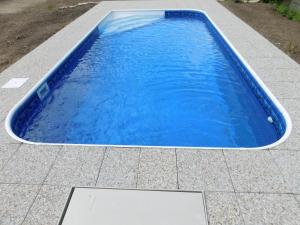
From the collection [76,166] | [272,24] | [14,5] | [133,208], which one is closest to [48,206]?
[76,166]

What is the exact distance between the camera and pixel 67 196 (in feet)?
12.3

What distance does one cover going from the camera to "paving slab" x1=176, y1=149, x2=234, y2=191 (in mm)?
3867

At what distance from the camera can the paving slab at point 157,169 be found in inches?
155

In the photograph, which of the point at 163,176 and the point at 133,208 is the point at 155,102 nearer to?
the point at 163,176

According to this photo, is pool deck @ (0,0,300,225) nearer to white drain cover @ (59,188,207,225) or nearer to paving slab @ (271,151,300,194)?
paving slab @ (271,151,300,194)

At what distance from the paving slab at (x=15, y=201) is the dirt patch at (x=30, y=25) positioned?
521cm

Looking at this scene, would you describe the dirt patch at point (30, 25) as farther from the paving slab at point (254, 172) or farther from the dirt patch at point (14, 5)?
the paving slab at point (254, 172)

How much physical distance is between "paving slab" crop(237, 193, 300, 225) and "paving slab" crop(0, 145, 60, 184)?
2.94 meters

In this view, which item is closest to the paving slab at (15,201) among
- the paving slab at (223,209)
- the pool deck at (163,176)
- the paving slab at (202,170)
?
the pool deck at (163,176)

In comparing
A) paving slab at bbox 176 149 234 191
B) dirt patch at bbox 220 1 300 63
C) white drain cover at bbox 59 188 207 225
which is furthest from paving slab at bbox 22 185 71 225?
dirt patch at bbox 220 1 300 63

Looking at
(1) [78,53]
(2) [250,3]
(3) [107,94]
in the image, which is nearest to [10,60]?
(1) [78,53]

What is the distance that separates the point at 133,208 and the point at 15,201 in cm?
164

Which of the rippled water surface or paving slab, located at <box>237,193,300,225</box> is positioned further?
the rippled water surface

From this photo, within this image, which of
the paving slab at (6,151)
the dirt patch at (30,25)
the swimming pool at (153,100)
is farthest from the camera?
the dirt patch at (30,25)
